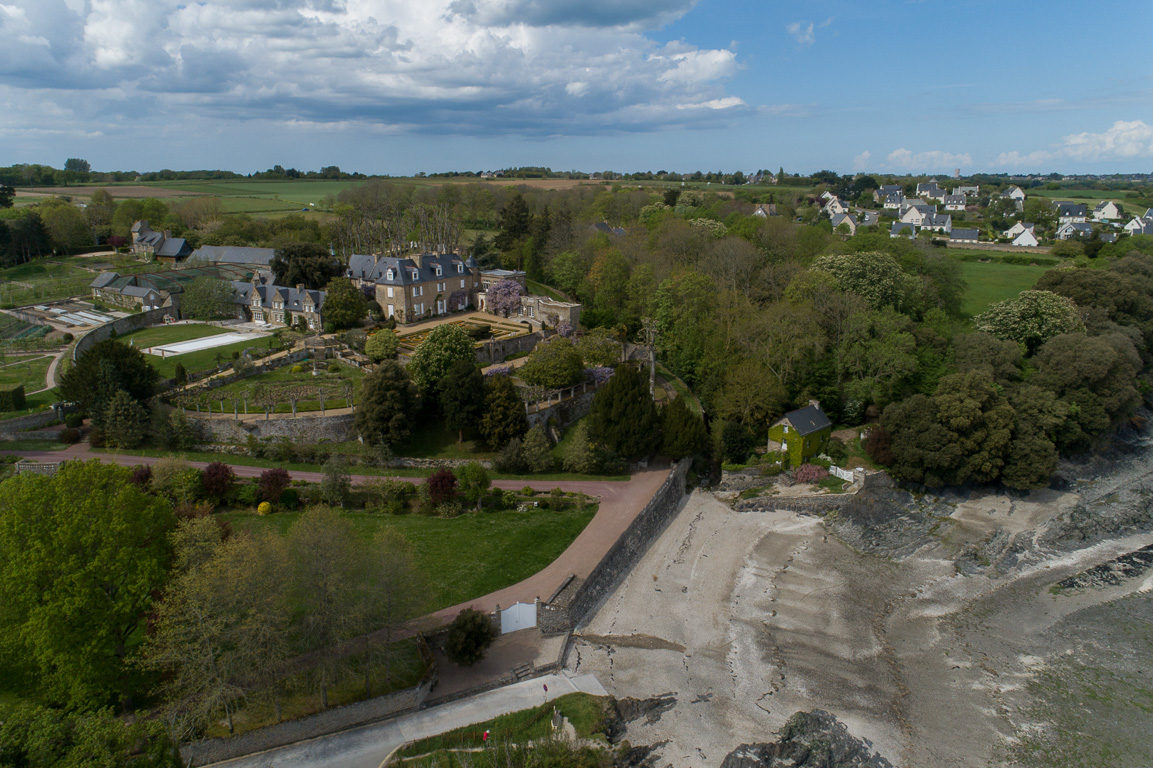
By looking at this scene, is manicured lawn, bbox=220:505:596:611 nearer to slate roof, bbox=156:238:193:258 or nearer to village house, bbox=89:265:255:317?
village house, bbox=89:265:255:317

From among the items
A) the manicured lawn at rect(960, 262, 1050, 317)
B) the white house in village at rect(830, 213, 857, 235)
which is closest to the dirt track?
the manicured lawn at rect(960, 262, 1050, 317)

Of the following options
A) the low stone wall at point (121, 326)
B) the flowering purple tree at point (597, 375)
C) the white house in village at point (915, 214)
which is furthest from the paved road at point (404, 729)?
the white house in village at point (915, 214)

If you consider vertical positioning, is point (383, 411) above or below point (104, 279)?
below

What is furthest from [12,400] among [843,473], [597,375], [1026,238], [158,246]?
[1026,238]

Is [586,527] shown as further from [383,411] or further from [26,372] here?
[26,372]

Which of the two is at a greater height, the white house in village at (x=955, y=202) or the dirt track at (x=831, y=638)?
the white house in village at (x=955, y=202)

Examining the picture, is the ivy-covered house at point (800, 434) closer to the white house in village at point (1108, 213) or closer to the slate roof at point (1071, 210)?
the slate roof at point (1071, 210)
